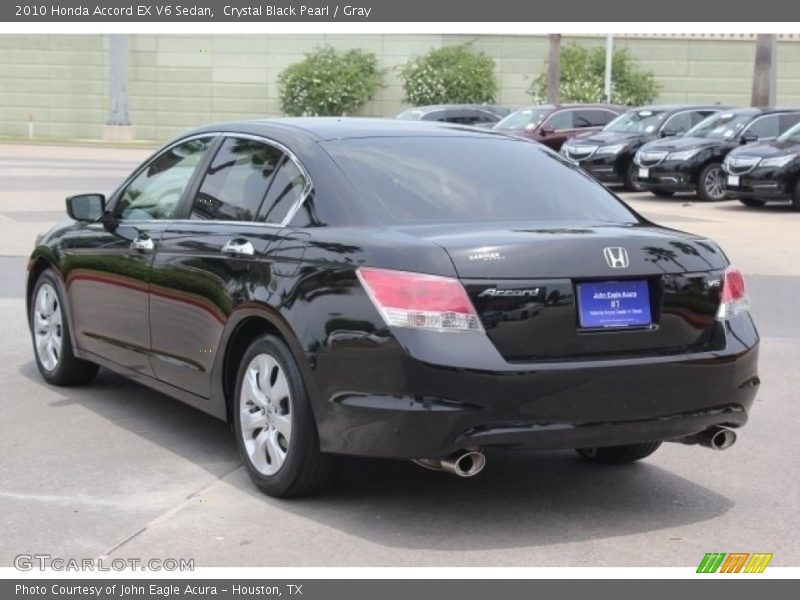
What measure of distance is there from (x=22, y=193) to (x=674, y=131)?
12519 millimetres

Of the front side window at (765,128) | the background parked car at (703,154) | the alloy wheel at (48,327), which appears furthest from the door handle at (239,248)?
the front side window at (765,128)

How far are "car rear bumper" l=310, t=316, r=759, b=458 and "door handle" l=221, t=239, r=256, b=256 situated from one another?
2.74 ft

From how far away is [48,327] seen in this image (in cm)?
822

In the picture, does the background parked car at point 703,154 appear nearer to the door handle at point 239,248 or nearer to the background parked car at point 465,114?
the background parked car at point 465,114

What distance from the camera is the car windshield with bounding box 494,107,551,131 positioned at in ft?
103

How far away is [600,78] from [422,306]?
47.8 meters

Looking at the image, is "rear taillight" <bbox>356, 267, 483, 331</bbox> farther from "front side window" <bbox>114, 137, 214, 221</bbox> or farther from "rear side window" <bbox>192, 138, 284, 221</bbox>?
"front side window" <bbox>114, 137, 214, 221</bbox>

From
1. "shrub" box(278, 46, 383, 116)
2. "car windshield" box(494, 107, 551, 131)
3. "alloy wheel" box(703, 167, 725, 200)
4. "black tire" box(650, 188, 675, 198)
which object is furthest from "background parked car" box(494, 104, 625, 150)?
"shrub" box(278, 46, 383, 116)

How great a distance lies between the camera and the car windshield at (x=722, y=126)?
24484 millimetres

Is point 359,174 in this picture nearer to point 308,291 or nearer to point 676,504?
point 308,291

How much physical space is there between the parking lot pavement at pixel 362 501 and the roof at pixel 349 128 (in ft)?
5.09

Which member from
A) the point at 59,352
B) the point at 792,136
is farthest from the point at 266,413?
the point at 792,136

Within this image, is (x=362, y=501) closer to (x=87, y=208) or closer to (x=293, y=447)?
(x=293, y=447)
